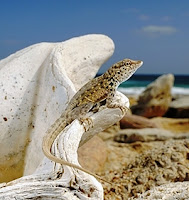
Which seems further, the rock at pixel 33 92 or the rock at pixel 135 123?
the rock at pixel 135 123

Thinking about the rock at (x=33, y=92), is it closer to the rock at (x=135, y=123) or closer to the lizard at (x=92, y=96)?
the lizard at (x=92, y=96)

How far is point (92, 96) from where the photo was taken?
260cm

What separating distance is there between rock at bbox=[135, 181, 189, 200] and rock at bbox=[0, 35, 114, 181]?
0.75 metres

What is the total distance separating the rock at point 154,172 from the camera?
10.1ft

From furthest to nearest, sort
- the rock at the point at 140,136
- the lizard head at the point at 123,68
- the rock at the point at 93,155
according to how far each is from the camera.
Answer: the rock at the point at 140,136 < the rock at the point at 93,155 < the lizard head at the point at 123,68

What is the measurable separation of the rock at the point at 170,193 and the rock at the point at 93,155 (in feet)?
7.15

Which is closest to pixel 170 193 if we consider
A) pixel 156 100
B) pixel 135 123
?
pixel 135 123

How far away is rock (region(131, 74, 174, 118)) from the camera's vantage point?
10805 millimetres

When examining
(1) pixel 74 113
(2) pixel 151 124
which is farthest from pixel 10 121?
(2) pixel 151 124

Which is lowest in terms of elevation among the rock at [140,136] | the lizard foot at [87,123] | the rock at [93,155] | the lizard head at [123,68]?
the rock at [140,136]

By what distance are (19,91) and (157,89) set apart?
335 inches

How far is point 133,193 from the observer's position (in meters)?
3.04

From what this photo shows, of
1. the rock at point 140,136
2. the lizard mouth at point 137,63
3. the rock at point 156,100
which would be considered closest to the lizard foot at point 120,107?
the lizard mouth at point 137,63

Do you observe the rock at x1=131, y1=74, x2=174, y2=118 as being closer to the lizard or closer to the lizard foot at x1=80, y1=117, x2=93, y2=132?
the lizard
